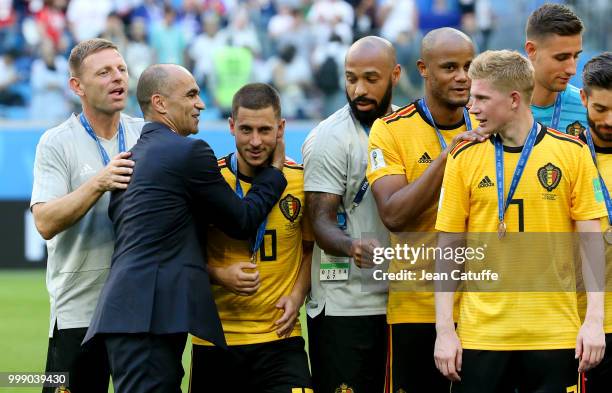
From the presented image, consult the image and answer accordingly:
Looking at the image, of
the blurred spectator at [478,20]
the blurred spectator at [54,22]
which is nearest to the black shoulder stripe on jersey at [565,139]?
the blurred spectator at [478,20]

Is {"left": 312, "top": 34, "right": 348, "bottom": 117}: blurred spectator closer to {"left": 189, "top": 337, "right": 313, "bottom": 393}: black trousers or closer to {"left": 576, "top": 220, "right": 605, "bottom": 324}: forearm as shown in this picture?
{"left": 189, "top": 337, "right": 313, "bottom": 393}: black trousers

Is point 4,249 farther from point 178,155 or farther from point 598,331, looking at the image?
point 598,331

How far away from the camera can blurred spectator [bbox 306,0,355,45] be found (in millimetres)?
17094

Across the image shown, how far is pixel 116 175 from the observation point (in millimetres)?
5223

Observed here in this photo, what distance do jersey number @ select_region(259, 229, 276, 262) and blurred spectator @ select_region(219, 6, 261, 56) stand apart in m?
11.5

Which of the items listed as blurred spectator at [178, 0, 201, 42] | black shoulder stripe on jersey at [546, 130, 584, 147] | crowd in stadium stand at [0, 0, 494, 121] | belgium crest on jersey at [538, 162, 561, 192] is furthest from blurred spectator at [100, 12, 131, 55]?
belgium crest on jersey at [538, 162, 561, 192]

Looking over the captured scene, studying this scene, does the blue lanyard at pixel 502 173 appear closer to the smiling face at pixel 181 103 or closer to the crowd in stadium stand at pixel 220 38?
the smiling face at pixel 181 103

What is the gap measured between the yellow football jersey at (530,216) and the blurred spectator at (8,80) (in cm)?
1321

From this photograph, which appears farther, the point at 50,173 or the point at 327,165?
the point at 327,165

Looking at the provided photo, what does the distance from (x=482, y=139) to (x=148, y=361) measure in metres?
1.90

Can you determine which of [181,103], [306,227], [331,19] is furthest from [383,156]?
[331,19]

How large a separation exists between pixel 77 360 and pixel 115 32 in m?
11.8

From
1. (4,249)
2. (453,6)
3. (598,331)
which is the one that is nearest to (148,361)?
(598,331)

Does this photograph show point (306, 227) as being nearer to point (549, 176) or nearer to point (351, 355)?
point (351, 355)
